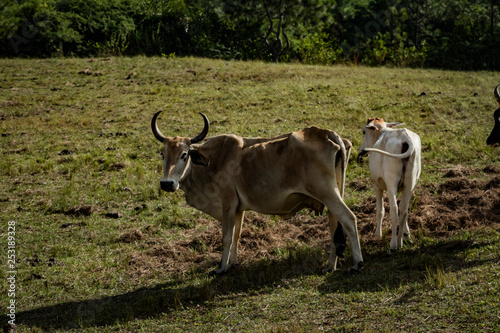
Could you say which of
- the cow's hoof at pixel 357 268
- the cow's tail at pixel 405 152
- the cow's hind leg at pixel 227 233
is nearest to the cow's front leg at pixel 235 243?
the cow's hind leg at pixel 227 233

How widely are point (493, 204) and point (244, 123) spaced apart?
766cm

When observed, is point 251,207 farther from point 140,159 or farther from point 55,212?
point 140,159

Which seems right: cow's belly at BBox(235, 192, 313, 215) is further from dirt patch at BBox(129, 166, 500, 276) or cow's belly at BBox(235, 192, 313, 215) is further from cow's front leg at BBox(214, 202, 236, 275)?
dirt patch at BBox(129, 166, 500, 276)

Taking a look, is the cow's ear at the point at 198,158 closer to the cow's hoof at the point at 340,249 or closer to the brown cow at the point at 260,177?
the brown cow at the point at 260,177

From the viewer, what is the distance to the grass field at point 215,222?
6684 millimetres

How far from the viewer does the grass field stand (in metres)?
6.68

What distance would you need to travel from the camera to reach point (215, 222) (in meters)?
10.3

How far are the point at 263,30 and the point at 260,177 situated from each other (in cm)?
1877

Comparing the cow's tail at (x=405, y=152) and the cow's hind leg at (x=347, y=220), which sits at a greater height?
the cow's tail at (x=405, y=152)

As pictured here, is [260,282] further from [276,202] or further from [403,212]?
[403,212]

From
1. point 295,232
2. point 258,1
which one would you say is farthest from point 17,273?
point 258,1

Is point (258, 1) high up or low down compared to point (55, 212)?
up

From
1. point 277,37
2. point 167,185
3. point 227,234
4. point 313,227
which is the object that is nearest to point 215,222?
point 313,227

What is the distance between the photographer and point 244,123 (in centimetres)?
1558
